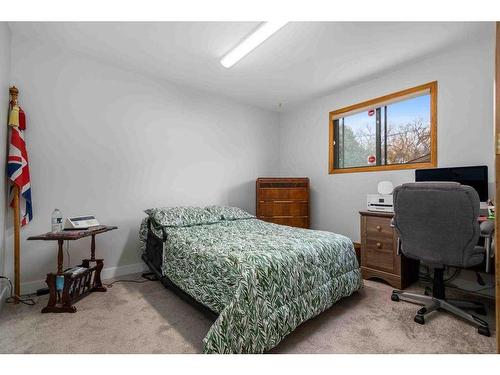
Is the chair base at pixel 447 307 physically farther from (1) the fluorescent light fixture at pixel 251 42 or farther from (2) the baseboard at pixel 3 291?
(2) the baseboard at pixel 3 291

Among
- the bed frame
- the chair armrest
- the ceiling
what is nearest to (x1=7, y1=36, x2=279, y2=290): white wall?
the ceiling

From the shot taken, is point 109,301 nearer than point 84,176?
Yes

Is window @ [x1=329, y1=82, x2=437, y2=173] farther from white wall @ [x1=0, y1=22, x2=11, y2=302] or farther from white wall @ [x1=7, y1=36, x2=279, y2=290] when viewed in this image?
white wall @ [x1=0, y1=22, x2=11, y2=302]

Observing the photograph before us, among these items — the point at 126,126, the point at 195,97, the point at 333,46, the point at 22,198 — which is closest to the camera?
the point at 22,198

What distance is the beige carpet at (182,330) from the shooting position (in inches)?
60.5

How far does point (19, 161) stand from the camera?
2176mm

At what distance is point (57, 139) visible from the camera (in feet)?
8.29

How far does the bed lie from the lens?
1361 millimetres

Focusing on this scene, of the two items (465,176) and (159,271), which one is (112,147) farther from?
(465,176)

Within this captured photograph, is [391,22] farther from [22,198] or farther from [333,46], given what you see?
[22,198]

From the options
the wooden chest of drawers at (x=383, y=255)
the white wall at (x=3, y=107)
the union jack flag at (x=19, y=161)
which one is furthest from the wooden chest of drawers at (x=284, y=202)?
the white wall at (x=3, y=107)

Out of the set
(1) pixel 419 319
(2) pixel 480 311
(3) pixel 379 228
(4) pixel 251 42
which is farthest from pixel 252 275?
(4) pixel 251 42

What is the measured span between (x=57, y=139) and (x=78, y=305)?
168cm

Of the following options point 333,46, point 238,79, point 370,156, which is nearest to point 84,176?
point 238,79
